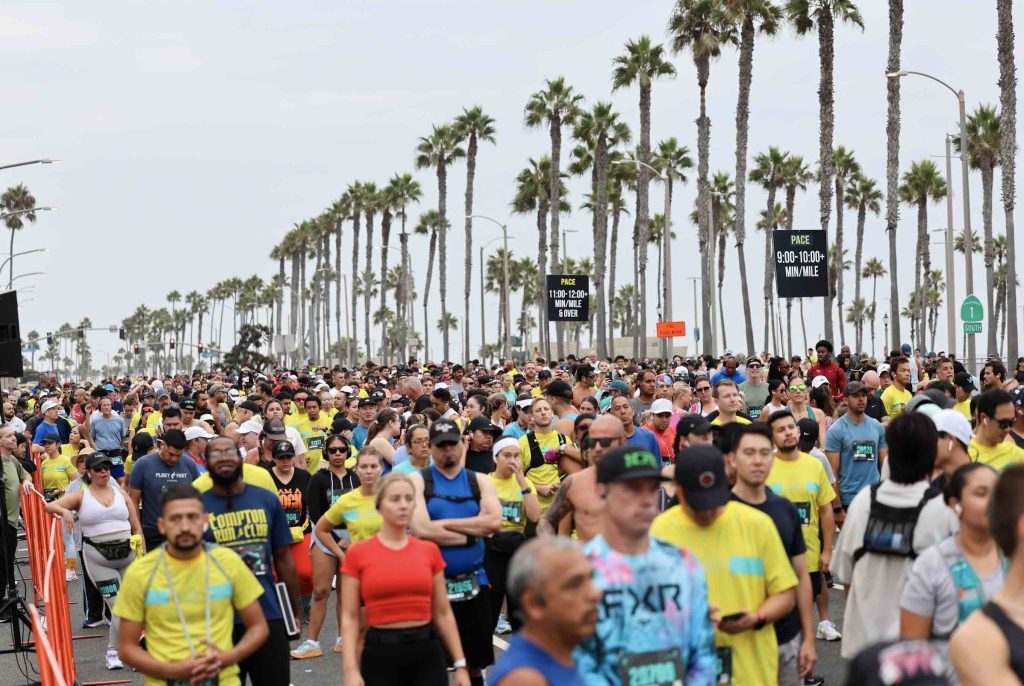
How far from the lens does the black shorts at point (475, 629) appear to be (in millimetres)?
8469

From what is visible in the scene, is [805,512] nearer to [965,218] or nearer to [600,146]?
[965,218]

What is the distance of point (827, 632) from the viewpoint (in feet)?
34.4

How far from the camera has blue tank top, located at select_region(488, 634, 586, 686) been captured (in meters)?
4.03

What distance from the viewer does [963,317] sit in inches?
1055

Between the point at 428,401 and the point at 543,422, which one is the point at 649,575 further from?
the point at 428,401

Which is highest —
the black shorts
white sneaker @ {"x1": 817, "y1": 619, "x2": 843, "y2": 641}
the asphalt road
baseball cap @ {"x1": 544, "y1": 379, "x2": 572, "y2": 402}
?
baseball cap @ {"x1": 544, "y1": 379, "x2": 572, "y2": 402}

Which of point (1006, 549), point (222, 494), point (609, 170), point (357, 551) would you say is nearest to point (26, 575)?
point (222, 494)

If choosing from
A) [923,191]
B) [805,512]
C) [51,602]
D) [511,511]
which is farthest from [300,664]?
[923,191]

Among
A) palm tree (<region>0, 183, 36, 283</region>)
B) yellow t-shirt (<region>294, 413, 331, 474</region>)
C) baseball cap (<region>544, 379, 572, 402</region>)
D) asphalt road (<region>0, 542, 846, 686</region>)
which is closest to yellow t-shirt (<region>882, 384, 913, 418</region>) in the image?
asphalt road (<region>0, 542, 846, 686</region>)

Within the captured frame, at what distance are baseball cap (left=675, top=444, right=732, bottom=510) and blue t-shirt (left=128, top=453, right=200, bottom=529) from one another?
676 cm

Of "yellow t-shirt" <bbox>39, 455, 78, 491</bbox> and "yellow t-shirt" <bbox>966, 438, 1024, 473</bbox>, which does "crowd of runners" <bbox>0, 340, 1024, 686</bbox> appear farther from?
"yellow t-shirt" <bbox>39, 455, 78, 491</bbox>

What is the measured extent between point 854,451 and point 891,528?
4955 mm

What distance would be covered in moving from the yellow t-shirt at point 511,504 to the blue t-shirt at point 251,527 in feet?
6.88

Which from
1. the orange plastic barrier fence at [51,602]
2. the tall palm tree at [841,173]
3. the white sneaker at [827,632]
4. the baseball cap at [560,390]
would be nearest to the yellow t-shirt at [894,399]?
the baseball cap at [560,390]
